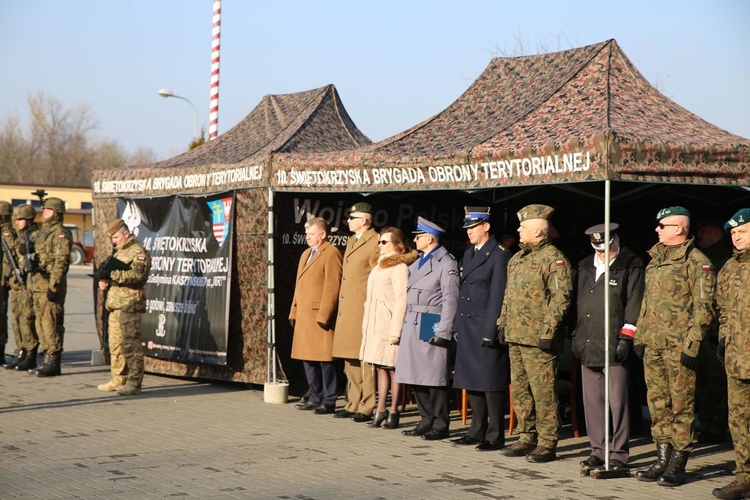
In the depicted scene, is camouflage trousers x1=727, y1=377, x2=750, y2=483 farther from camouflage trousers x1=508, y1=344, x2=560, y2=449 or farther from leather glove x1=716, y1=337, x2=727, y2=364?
camouflage trousers x1=508, y1=344, x2=560, y2=449

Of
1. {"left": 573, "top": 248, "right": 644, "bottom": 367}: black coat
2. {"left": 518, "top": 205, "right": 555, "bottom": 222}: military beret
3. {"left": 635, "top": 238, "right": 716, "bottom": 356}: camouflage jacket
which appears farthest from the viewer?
{"left": 518, "top": 205, "right": 555, "bottom": 222}: military beret

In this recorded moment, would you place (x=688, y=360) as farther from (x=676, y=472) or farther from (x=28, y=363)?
(x=28, y=363)

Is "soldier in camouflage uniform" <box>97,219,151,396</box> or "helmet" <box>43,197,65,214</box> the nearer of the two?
"soldier in camouflage uniform" <box>97,219,151,396</box>

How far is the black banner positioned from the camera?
11273 millimetres

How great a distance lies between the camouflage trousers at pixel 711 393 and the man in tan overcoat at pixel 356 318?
2943mm

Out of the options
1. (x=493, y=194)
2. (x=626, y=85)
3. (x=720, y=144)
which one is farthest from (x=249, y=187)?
(x=720, y=144)

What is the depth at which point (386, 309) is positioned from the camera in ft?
30.0

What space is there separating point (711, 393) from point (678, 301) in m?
2.06

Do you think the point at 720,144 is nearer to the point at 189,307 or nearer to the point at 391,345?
the point at 391,345

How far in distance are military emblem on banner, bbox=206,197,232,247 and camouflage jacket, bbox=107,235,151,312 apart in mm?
862

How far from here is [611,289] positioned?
7.36 metres

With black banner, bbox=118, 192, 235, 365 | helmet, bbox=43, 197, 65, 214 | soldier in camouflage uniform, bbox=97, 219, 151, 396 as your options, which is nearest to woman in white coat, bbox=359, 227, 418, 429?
black banner, bbox=118, 192, 235, 365

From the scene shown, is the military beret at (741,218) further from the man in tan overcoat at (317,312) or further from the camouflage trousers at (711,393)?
the man in tan overcoat at (317,312)

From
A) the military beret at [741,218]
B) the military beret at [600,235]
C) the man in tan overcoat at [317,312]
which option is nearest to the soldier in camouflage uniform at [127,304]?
the man in tan overcoat at [317,312]
